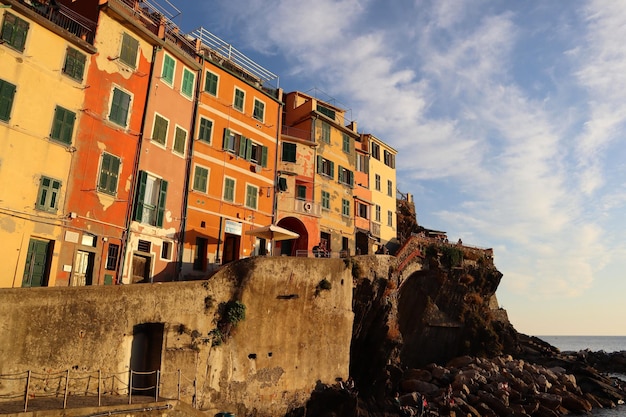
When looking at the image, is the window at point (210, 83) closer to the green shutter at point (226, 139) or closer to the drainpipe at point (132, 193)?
the green shutter at point (226, 139)

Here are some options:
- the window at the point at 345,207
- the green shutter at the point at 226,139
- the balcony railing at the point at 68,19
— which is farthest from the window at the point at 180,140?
the window at the point at 345,207

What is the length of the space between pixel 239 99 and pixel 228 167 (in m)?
5.38

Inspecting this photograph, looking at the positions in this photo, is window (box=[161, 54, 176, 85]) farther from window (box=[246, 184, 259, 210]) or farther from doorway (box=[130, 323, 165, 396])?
doorway (box=[130, 323, 165, 396])

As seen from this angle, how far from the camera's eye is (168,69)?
27203 millimetres

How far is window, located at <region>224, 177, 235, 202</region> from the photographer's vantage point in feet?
97.8

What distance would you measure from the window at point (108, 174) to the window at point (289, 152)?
1457 cm

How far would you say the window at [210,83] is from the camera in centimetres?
2979

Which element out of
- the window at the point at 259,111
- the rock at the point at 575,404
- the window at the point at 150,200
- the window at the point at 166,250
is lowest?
the rock at the point at 575,404

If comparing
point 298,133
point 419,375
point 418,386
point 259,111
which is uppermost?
point 298,133

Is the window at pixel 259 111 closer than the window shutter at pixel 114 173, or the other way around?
the window shutter at pixel 114 173

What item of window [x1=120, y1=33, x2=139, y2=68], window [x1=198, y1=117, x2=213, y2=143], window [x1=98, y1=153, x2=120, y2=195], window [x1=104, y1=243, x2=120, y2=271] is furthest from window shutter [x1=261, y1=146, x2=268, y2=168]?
window [x1=104, y1=243, x2=120, y2=271]

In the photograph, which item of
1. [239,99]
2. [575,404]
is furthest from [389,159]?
[575,404]

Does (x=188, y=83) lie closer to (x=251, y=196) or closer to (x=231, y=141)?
(x=231, y=141)

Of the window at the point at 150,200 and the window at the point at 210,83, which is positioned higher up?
the window at the point at 210,83
